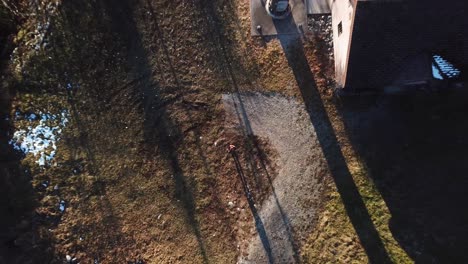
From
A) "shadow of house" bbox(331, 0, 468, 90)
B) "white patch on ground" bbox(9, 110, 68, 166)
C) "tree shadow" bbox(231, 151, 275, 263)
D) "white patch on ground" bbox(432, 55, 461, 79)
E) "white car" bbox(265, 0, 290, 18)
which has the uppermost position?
"white car" bbox(265, 0, 290, 18)

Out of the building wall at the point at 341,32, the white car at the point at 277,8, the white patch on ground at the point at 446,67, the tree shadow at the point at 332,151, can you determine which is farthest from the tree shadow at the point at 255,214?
the white patch on ground at the point at 446,67

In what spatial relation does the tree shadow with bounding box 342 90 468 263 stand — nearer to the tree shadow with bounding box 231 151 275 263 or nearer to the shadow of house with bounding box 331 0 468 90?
the shadow of house with bounding box 331 0 468 90

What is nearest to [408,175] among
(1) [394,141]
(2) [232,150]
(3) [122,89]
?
(1) [394,141]

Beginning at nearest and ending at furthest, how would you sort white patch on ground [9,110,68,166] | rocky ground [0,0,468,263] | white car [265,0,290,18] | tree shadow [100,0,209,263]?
rocky ground [0,0,468,263] < white car [265,0,290,18] < tree shadow [100,0,209,263] < white patch on ground [9,110,68,166]

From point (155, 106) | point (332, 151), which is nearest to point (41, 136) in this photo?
point (155, 106)

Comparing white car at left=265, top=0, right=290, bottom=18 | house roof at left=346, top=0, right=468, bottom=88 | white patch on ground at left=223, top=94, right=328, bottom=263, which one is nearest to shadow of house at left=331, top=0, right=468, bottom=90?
house roof at left=346, top=0, right=468, bottom=88

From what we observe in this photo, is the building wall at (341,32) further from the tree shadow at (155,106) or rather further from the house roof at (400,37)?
the tree shadow at (155,106)
